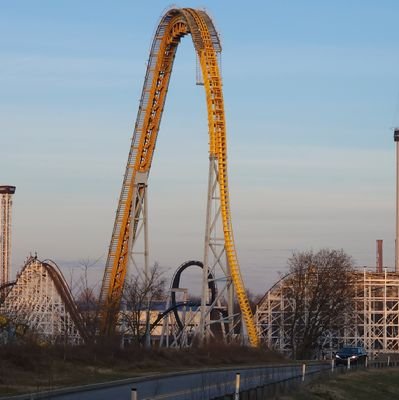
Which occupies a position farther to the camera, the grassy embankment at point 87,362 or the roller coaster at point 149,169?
the roller coaster at point 149,169

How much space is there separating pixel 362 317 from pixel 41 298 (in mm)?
28879

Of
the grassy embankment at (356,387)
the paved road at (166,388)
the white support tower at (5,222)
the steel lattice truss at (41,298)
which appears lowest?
the grassy embankment at (356,387)

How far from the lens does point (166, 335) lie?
79875mm

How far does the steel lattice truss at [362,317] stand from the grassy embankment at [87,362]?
33.3m

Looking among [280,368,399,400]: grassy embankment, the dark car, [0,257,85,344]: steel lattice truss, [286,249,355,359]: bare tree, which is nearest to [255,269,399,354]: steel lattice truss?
[286,249,355,359]: bare tree

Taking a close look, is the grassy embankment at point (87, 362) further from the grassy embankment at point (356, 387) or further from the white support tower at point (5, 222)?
the white support tower at point (5, 222)

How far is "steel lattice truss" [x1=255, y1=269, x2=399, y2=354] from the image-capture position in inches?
3580

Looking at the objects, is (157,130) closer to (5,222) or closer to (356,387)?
(356,387)

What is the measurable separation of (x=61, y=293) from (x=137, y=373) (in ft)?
119

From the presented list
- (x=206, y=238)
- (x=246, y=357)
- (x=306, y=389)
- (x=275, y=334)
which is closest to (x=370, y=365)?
(x=246, y=357)

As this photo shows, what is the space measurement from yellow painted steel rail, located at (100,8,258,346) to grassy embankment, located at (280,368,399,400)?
45.1 feet

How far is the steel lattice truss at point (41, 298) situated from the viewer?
78.0 meters

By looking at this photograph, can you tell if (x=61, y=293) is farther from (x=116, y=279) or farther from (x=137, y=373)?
(x=137, y=373)

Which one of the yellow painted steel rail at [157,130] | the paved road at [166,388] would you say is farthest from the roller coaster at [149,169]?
the paved road at [166,388]
